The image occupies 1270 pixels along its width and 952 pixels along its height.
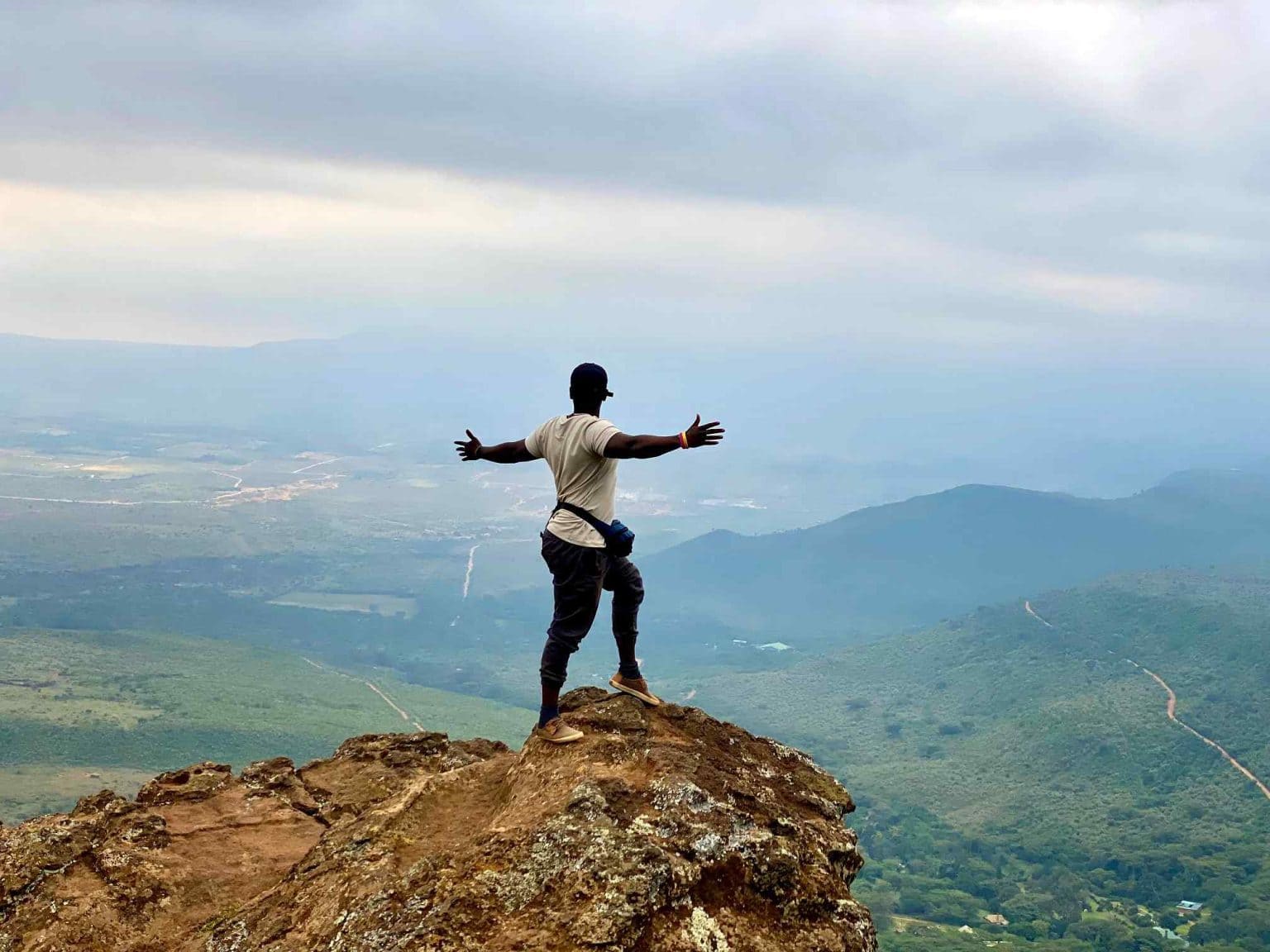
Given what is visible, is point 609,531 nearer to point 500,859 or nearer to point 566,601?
point 566,601

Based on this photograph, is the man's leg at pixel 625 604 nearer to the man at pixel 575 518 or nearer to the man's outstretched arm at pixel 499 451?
the man at pixel 575 518

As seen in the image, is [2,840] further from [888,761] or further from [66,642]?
[66,642]

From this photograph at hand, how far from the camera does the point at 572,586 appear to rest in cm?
1214

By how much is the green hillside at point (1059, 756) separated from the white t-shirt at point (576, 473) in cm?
6519

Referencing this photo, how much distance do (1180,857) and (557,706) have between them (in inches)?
3705

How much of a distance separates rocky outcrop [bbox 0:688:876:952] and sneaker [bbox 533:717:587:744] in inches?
6.2

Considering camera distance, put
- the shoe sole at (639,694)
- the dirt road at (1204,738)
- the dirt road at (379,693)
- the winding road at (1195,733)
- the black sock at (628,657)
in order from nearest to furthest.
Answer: the black sock at (628,657) → the shoe sole at (639,694) → the dirt road at (1204,738) → the winding road at (1195,733) → the dirt road at (379,693)

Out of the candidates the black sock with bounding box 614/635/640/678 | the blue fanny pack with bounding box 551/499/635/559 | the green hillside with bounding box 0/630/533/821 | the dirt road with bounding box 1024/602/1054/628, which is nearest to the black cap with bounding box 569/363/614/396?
the blue fanny pack with bounding box 551/499/635/559

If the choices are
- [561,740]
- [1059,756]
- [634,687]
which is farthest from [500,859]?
[1059,756]

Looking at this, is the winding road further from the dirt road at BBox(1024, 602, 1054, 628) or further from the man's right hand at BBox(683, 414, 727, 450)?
the man's right hand at BBox(683, 414, 727, 450)

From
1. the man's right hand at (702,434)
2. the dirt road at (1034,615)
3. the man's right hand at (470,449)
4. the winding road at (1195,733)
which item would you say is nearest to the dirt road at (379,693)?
the winding road at (1195,733)

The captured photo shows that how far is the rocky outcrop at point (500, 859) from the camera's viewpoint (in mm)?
9203

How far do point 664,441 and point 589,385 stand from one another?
167cm

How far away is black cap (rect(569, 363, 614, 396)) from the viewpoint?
11.8 m
